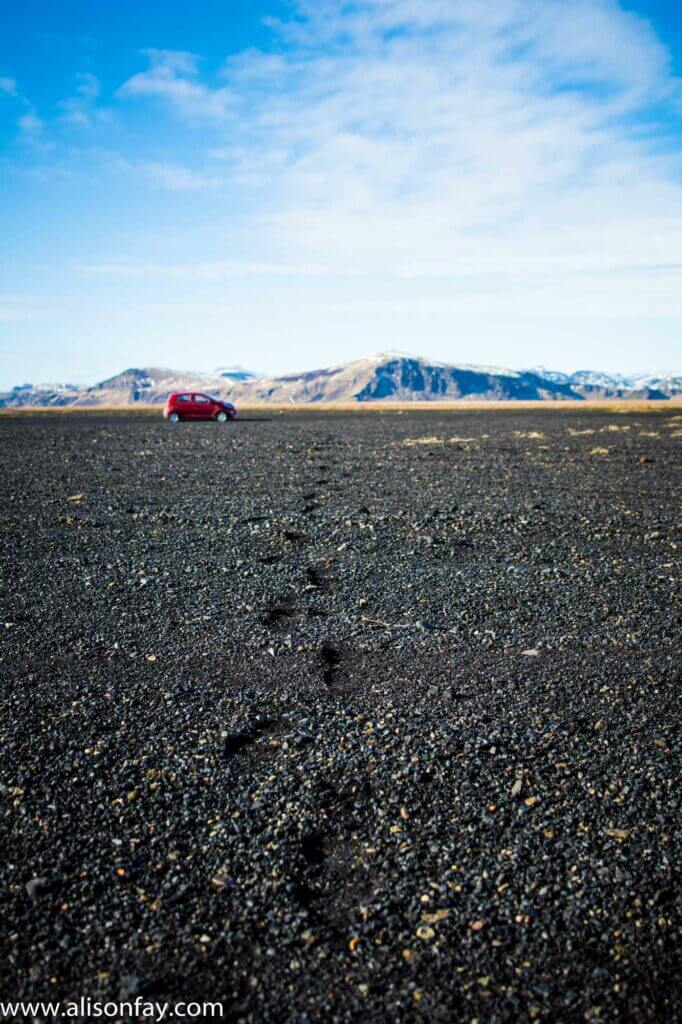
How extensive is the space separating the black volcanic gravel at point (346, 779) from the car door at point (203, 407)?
136 ft

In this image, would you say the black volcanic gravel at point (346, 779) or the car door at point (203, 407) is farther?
the car door at point (203, 407)

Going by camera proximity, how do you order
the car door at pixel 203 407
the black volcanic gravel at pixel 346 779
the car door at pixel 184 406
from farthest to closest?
the car door at pixel 203 407, the car door at pixel 184 406, the black volcanic gravel at pixel 346 779

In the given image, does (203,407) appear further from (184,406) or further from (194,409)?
(184,406)

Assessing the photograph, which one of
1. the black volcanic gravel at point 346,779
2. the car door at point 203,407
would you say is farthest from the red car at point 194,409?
the black volcanic gravel at point 346,779

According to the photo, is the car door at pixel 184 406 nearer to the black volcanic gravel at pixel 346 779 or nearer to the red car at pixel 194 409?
the red car at pixel 194 409

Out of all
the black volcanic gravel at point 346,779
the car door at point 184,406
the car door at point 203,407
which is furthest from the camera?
the car door at point 203,407

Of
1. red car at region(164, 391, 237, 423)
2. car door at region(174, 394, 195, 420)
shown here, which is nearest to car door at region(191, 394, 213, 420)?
red car at region(164, 391, 237, 423)

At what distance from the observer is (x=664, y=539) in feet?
38.3

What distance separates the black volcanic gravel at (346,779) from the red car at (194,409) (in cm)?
4122

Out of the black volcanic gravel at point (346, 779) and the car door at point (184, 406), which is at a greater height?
the car door at point (184, 406)

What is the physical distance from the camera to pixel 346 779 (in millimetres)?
4758

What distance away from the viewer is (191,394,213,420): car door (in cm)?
5119

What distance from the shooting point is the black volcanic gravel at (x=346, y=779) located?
3.31 metres

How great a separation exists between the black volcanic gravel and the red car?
41.2 metres
